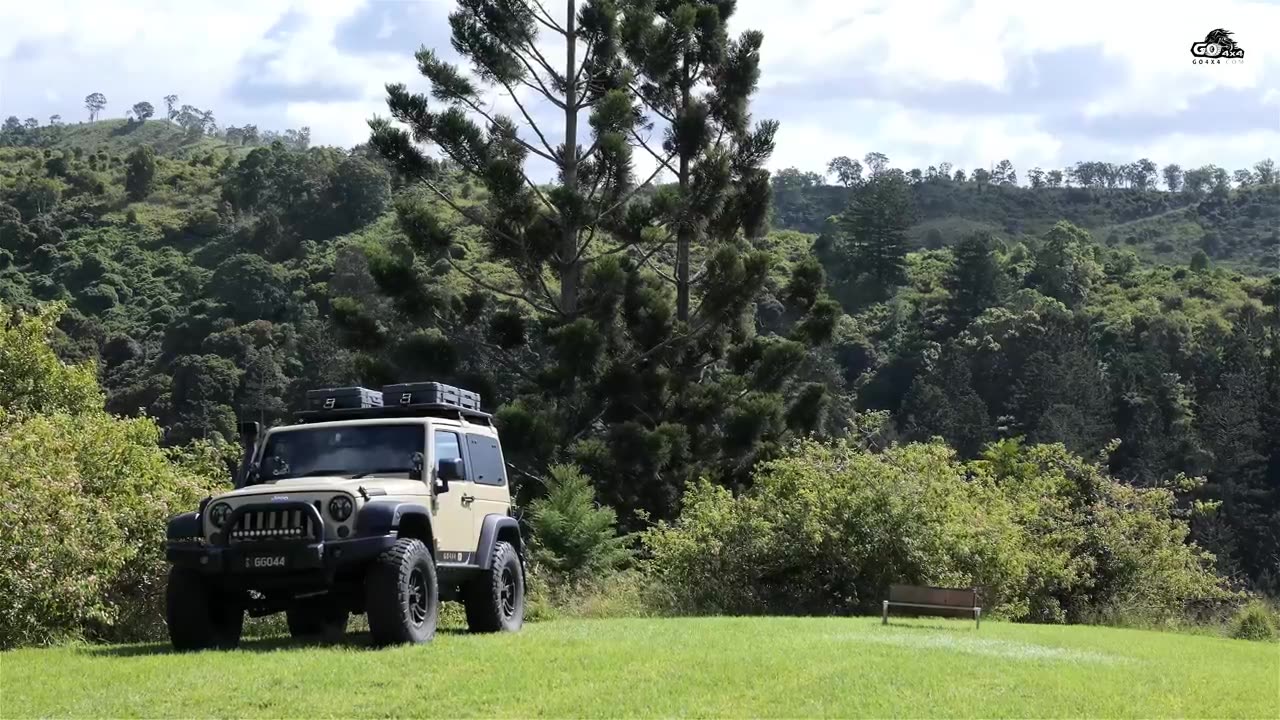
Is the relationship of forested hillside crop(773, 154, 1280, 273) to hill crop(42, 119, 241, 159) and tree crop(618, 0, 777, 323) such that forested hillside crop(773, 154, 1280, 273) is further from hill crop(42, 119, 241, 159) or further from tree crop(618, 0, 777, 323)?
tree crop(618, 0, 777, 323)

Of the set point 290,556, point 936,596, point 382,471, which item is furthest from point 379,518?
point 936,596

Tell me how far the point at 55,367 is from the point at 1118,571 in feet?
65.3

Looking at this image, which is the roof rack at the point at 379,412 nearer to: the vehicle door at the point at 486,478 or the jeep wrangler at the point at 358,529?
the jeep wrangler at the point at 358,529

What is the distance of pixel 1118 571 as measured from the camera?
25312 millimetres

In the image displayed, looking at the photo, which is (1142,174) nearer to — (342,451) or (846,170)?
(846,170)

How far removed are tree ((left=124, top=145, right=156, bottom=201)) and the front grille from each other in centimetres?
9954

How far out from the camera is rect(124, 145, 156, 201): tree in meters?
106

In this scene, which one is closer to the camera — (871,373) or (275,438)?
(275,438)

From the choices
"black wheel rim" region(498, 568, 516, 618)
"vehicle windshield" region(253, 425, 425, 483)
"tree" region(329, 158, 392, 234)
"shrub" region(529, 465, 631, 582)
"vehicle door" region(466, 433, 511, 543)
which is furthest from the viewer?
"tree" region(329, 158, 392, 234)

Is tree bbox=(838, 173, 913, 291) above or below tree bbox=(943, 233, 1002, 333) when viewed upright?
above

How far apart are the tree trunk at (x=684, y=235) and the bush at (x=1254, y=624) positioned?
17917 millimetres

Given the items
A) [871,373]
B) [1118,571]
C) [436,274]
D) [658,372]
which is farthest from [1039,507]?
[871,373]

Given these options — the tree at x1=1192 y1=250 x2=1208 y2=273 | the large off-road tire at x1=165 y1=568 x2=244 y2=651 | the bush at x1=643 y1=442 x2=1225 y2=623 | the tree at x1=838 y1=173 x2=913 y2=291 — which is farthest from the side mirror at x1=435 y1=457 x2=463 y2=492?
the tree at x1=1192 y1=250 x2=1208 y2=273

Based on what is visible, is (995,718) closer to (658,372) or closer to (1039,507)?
(1039,507)
